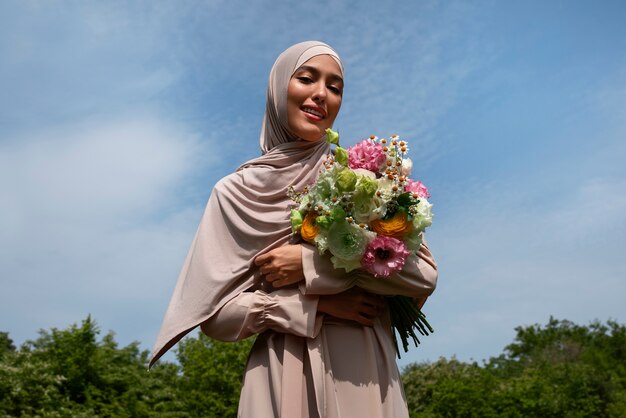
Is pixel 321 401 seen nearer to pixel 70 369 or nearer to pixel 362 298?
pixel 362 298

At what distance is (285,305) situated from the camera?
13.1 ft

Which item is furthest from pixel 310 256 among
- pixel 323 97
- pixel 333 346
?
pixel 323 97

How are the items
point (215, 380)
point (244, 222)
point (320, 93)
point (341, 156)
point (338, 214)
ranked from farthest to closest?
point (215, 380)
point (320, 93)
point (244, 222)
point (341, 156)
point (338, 214)

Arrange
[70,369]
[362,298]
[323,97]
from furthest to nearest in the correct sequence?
[70,369], [323,97], [362,298]

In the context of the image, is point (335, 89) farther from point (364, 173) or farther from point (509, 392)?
point (509, 392)

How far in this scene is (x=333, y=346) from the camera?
4.08 meters

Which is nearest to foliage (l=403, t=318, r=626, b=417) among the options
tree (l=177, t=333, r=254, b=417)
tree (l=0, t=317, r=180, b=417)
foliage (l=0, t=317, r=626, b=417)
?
foliage (l=0, t=317, r=626, b=417)

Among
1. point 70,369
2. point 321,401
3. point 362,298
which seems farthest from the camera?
point 70,369

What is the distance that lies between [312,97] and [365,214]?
0.96 metres

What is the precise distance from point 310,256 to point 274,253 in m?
0.21

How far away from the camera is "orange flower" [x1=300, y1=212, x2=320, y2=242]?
158 inches

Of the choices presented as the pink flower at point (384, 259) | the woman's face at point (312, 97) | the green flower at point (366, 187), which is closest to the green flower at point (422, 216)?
the pink flower at point (384, 259)

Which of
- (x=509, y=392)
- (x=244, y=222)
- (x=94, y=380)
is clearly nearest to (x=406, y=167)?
(x=244, y=222)

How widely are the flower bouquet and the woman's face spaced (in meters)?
0.44
